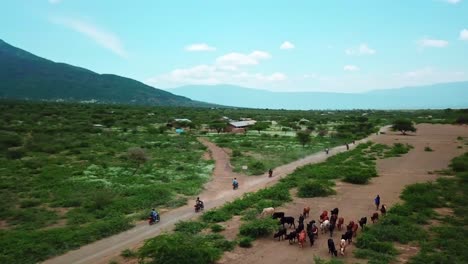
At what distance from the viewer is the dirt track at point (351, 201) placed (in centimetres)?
1858

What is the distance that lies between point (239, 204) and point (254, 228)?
19.3 ft

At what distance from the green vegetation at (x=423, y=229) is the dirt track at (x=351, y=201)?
123 cm

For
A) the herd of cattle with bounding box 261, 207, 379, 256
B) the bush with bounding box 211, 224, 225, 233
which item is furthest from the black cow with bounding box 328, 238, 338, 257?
the bush with bounding box 211, 224, 225, 233

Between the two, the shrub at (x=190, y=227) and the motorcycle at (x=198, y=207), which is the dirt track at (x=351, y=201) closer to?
the shrub at (x=190, y=227)

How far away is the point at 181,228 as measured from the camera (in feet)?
73.9

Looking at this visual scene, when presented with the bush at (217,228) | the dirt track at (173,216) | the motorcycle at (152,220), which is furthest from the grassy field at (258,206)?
the motorcycle at (152,220)

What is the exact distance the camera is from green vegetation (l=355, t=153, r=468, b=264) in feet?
59.5

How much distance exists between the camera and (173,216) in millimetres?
25812

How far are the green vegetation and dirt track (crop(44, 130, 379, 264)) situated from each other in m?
12.2

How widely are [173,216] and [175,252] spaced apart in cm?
918

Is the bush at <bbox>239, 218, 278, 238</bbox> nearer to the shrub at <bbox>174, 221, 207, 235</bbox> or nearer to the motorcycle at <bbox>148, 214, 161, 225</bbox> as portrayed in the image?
the shrub at <bbox>174, 221, 207, 235</bbox>

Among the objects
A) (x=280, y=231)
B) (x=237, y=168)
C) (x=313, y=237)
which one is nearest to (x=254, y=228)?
(x=280, y=231)

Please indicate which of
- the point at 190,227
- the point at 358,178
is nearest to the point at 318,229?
the point at 190,227

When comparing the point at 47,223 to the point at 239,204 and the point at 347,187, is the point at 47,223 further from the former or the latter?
the point at 347,187
